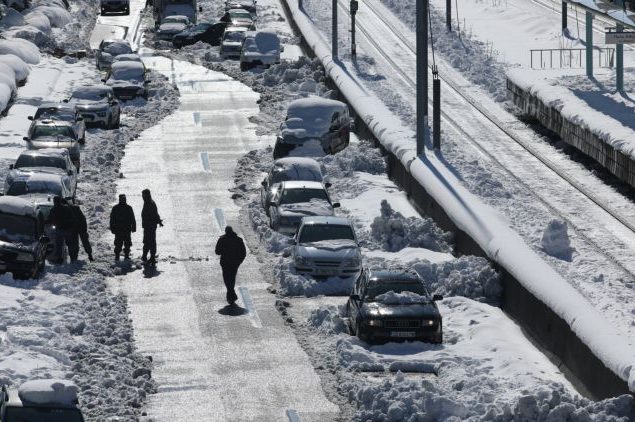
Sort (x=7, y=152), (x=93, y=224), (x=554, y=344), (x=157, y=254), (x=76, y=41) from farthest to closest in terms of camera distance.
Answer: (x=76, y=41), (x=7, y=152), (x=93, y=224), (x=157, y=254), (x=554, y=344)

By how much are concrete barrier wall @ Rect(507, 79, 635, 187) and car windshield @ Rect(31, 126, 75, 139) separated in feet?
46.6

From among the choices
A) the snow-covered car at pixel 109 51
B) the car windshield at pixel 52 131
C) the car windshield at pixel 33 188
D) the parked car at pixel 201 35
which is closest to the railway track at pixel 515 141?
the parked car at pixel 201 35

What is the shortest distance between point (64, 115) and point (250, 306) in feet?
→ 63.6

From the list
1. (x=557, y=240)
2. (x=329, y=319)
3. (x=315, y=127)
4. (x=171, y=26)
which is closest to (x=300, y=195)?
(x=557, y=240)

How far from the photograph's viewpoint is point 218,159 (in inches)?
1804

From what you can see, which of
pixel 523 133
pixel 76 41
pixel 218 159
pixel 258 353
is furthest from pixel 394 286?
pixel 76 41

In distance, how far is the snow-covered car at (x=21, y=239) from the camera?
99.9 feet

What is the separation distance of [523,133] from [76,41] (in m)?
29.4

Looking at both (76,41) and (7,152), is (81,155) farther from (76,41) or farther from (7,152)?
(76,41)

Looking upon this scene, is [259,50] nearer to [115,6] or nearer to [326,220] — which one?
[115,6]

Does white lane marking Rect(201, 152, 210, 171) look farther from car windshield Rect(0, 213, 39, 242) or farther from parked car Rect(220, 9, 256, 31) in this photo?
parked car Rect(220, 9, 256, 31)

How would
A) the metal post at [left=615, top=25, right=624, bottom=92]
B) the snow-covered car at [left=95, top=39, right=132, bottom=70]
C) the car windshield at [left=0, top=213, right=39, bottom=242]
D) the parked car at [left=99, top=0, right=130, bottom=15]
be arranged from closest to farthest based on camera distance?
the car windshield at [left=0, top=213, right=39, bottom=242] → the metal post at [left=615, top=25, right=624, bottom=92] → the snow-covered car at [left=95, top=39, right=132, bottom=70] → the parked car at [left=99, top=0, right=130, bottom=15]

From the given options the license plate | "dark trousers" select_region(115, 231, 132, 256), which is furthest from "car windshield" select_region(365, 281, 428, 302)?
"dark trousers" select_region(115, 231, 132, 256)

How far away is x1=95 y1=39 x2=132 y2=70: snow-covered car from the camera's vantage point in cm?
6462
